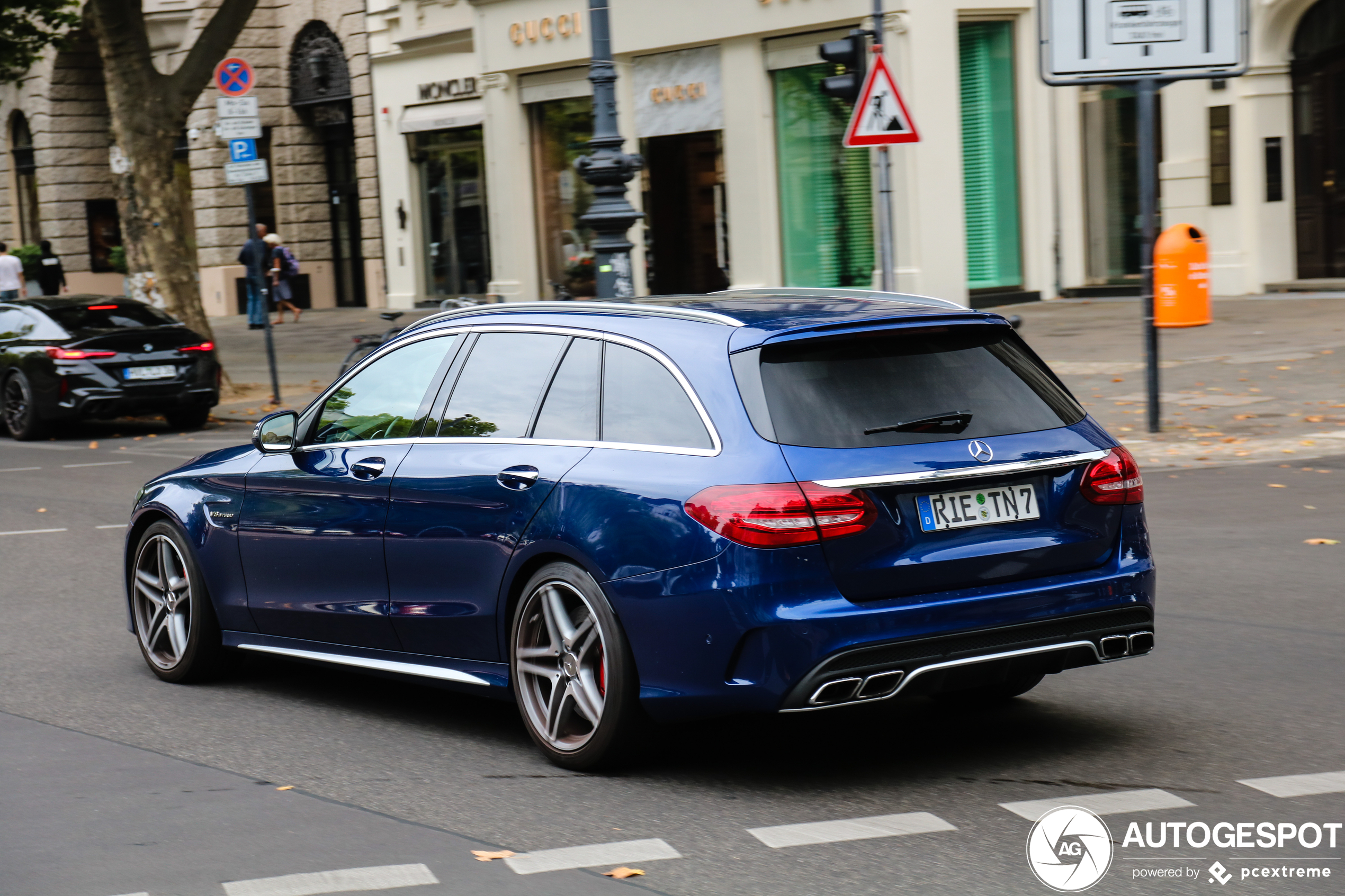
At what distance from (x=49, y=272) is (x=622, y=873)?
3625 cm

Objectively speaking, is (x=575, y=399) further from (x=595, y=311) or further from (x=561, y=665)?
(x=561, y=665)

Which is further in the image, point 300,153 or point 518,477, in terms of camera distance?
point 300,153

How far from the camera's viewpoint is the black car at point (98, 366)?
58.9 feet

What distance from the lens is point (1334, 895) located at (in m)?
4.21

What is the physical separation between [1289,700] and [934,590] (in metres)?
1.78

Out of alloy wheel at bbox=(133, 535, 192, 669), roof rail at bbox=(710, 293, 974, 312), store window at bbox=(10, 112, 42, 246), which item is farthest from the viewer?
store window at bbox=(10, 112, 42, 246)

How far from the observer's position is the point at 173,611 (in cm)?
734

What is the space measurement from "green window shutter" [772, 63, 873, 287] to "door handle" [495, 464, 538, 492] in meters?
19.1

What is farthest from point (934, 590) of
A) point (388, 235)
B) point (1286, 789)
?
point (388, 235)

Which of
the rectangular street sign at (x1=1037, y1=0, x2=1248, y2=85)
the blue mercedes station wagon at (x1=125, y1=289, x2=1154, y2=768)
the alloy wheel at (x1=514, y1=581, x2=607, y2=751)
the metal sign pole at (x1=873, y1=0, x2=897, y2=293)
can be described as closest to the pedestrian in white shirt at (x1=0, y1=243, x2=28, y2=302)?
the metal sign pole at (x1=873, y1=0, x2=897, y2=293)

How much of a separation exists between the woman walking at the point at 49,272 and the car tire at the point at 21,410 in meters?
20.3

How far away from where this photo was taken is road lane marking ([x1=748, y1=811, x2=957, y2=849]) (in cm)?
480

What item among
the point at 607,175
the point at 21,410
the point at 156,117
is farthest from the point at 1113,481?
the point at 156,117

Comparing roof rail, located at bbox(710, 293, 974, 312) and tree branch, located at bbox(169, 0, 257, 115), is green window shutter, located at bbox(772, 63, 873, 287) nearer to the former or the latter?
tree branch, located at bbox(169, 0, 257, 115)
